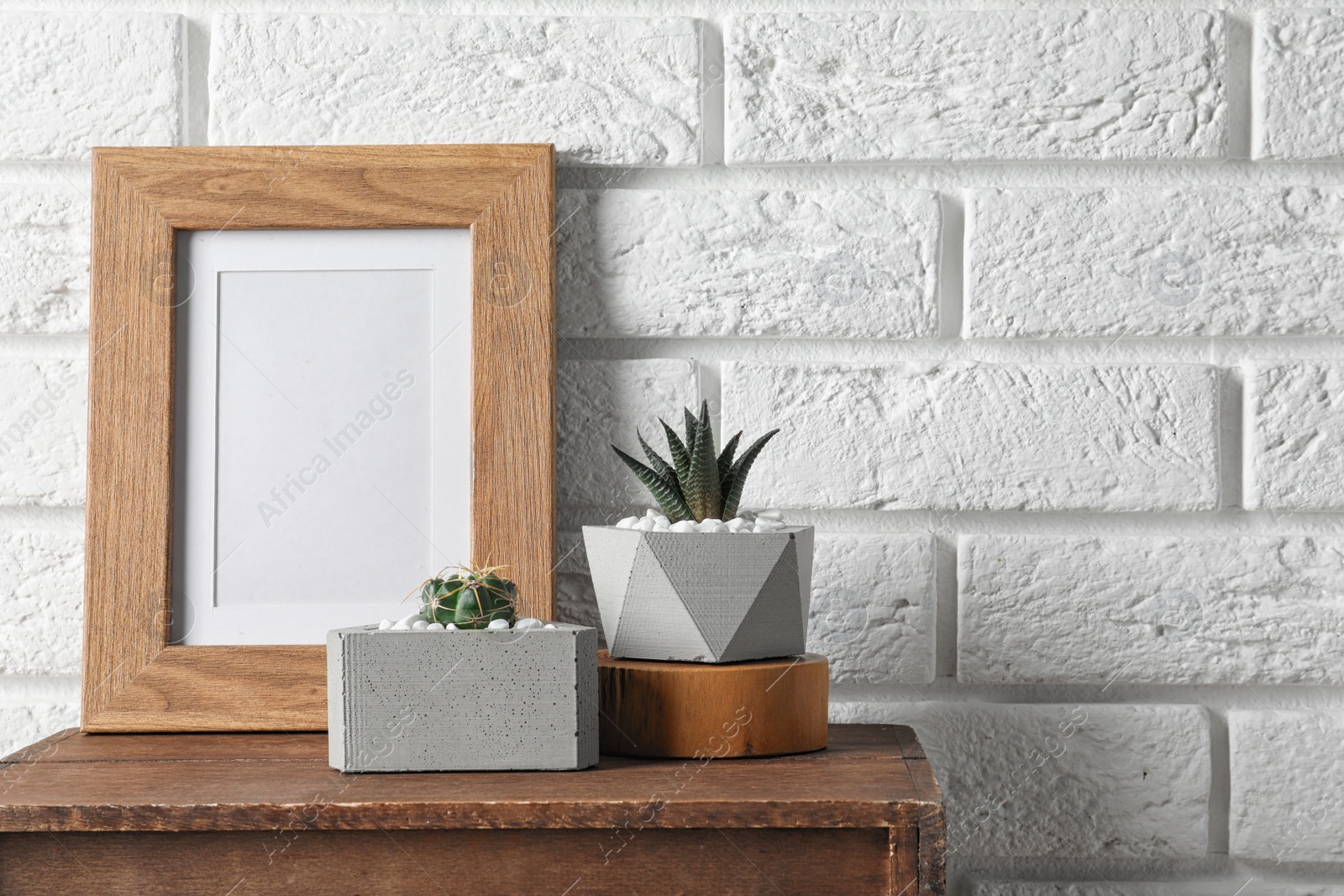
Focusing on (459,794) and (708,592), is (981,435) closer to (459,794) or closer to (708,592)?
(708,592)

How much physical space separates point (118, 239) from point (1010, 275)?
74cm

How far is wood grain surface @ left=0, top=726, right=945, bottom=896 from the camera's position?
0.63 m

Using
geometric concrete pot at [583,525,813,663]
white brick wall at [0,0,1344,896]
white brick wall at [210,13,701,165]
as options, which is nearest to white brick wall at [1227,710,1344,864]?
white brick wall at [0,0,1344,896]

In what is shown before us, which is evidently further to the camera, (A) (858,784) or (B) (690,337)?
(B) (690,337)

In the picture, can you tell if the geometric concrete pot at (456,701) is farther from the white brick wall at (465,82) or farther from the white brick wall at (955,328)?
the white brick wall at (465,82)

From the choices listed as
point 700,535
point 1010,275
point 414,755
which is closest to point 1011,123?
point 1010,275

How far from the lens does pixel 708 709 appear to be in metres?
0.74

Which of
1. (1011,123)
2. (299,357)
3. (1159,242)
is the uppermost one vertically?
(1011,123)

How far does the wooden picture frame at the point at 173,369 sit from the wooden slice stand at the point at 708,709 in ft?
0.46

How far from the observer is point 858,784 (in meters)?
0.67

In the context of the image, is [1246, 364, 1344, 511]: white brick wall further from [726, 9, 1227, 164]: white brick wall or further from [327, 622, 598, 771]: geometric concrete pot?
[327, 622, 598, 771]: geometric concrete pot

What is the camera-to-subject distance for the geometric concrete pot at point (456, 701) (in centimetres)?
71

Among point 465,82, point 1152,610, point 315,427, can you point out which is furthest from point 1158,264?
point 315,427

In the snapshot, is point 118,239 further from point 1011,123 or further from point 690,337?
point 1011,123
